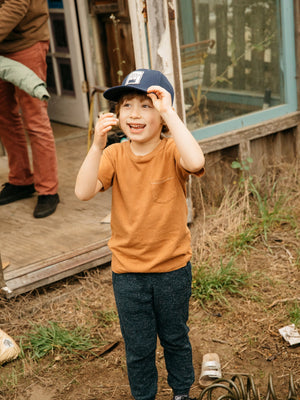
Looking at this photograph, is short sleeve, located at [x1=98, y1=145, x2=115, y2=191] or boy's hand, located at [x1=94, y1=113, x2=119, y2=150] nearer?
boy's hand, located at [x1=94, y1=113, x2=119, y2=150]

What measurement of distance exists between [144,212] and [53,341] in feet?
4.25

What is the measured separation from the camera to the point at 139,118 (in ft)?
7.22

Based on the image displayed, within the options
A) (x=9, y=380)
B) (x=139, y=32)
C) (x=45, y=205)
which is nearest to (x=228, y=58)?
(x=139, y=32)

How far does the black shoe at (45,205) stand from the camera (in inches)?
177

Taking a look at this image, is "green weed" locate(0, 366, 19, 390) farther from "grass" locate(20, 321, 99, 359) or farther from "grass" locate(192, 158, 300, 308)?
"grass" locate(192, 158, 300, 308)

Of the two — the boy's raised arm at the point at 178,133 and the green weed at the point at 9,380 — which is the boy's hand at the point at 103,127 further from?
the green weed at the point at 9,380

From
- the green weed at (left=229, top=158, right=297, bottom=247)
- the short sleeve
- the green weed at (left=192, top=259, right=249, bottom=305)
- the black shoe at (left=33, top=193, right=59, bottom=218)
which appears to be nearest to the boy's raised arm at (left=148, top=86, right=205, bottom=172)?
the short sleeve

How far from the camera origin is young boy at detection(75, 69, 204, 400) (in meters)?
2.21

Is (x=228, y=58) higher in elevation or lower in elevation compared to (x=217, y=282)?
higher

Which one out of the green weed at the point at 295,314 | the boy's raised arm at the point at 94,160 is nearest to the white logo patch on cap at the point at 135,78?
the boy's raised arm at the point at 94,160

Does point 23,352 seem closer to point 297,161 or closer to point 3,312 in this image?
point 3,312

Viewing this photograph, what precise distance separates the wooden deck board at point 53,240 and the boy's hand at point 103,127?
5.43 feet

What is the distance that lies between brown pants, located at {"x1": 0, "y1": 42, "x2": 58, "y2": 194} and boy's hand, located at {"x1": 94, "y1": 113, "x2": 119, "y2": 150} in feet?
7.66

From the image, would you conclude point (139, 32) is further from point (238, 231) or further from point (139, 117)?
point (139, 117)
